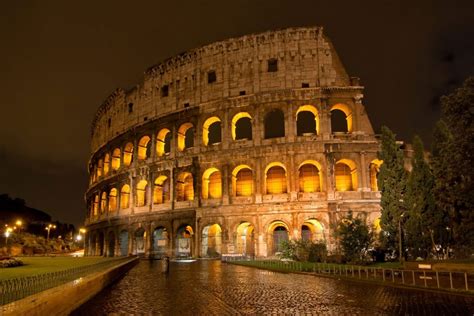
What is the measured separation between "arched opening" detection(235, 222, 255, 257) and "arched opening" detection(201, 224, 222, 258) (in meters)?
1.72

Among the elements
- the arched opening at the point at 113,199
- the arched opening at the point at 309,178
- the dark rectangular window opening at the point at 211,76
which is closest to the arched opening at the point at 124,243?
the arched opening at the point at 113,199

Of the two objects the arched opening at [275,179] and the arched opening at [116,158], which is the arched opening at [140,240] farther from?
the arched opening at [275,179]

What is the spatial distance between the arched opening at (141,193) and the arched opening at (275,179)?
36.0 ft

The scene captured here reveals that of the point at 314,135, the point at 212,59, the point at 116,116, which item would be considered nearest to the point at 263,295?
the point at 314,135

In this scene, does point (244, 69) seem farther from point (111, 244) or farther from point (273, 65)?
point (111, 244)

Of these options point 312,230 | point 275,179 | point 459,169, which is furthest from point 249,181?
point 459,169

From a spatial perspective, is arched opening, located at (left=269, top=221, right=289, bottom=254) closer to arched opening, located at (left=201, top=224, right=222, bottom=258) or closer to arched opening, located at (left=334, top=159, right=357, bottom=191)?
arched opening, located at (left=201, top=224, right=222, bottom=258)

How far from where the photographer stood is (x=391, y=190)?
61.6 ft

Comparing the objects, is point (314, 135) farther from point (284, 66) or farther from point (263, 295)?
point (263, 295)

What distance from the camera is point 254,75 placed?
94.5ft

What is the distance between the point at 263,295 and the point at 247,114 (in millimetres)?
20098

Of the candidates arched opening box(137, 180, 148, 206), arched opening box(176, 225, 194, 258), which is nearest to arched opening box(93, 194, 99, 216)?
arched opening box(137, 180, 148, 206)

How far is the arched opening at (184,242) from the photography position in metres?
29.7

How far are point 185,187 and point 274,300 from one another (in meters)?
22.8
